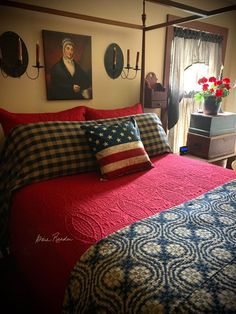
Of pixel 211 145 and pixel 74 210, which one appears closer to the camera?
pixel 74 210

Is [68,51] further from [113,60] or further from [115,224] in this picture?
[115,224]

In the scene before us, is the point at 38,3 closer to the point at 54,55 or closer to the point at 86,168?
the point at 54,55

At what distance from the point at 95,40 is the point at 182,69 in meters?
1.15

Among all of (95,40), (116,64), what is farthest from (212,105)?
(95,40)

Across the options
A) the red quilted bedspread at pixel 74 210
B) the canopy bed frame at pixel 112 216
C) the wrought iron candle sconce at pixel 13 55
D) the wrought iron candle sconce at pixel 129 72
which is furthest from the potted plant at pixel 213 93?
the wrought iron candle sconce at pixel 13 55

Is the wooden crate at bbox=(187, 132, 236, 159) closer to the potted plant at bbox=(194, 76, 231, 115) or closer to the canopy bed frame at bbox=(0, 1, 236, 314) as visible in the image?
the potted plant at bbox=(194, 76, 231, 115)

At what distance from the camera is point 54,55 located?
1946mm

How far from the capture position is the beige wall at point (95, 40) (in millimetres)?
1807

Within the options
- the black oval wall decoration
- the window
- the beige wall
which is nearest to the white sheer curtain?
the window

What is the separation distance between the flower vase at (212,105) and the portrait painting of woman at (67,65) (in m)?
1.25

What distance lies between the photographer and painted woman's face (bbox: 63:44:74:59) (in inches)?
78.3

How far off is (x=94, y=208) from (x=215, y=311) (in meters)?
0.66

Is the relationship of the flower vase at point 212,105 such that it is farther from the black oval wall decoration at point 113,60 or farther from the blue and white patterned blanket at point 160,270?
the blue and white patterned blanket at point 160,270

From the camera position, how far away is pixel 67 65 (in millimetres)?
2023
